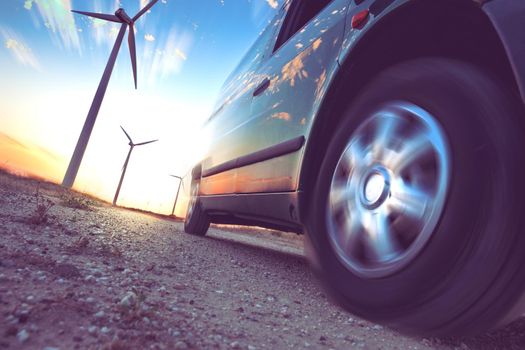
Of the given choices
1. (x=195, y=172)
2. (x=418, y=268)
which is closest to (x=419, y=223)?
(x=418, y=268)

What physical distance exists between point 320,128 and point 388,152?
53 cm

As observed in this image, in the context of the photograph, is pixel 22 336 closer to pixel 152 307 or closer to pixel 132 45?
pixel 152 307

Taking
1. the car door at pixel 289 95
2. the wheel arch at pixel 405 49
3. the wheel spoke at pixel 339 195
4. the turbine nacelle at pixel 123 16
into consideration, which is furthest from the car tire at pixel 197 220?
the turbine nacelle at pixel 123 16

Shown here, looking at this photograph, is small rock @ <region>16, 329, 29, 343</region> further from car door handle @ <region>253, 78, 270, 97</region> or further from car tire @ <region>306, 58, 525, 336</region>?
car door handle @ <region>253, 78, 270, 97</region>

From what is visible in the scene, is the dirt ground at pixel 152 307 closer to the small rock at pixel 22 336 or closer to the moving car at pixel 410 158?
the small rock at pixel 22 336

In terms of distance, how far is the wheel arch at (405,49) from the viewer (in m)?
1.33

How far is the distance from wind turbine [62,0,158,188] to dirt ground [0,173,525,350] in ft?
40.4

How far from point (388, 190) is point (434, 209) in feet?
0.84

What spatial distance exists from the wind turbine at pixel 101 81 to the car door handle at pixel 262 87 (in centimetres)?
1227

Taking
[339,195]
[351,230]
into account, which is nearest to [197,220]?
[339,195]

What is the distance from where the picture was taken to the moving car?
1132 millimetres

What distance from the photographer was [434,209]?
51.4 inches

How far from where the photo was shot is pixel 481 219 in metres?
1.15

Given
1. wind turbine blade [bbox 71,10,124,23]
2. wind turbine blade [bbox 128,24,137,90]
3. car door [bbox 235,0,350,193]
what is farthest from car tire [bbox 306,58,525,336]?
wind turbine blade [bbox 71,10,124,23]
